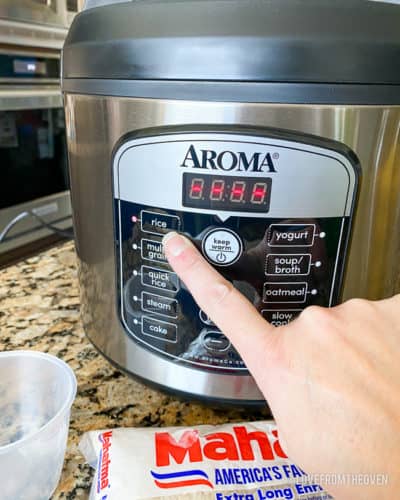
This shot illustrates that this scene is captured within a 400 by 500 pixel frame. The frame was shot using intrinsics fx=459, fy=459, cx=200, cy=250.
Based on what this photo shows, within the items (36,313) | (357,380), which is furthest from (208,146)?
(36,313)

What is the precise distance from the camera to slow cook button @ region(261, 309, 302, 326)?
371mm

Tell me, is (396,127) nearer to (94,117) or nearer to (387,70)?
(387,70)

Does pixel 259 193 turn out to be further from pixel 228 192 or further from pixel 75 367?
pixel 75 367

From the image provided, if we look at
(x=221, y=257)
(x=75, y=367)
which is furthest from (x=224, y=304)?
(x=75, y=367)

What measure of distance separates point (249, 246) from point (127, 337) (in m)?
0.16

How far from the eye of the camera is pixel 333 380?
27cm

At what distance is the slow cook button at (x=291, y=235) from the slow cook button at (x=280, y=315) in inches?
2.3

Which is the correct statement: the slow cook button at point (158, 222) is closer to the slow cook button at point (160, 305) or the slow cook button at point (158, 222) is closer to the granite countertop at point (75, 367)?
the slow cook button at point (160, 305)

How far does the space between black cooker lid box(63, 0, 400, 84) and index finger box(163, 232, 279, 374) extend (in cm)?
12

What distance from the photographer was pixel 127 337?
1.40 feet

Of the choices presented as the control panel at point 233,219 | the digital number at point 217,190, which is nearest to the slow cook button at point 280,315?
the control panel at point 233,219

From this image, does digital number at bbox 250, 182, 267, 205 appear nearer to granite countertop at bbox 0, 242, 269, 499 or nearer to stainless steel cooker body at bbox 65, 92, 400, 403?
stainless steel cooker body at bbox 65, 92, 400, 403

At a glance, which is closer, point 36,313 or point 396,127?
point 396,127

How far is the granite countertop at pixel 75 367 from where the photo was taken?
16.9 inches
